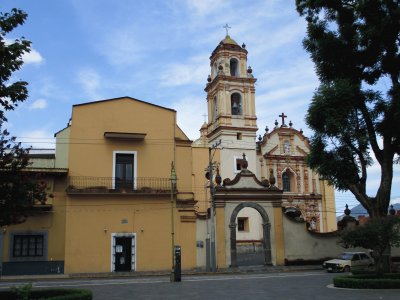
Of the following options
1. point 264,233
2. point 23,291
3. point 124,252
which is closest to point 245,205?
point 264,233

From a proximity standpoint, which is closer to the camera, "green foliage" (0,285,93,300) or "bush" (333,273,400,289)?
"green foliage" (0,285,93,300)

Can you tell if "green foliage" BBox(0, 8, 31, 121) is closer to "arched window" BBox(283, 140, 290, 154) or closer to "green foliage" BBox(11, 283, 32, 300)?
"green foliage" BBox(11, 283, 32, 300)

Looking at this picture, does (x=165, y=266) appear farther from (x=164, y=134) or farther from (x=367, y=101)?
(x=367, y=101)

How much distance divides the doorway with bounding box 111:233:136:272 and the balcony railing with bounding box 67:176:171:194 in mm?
2832

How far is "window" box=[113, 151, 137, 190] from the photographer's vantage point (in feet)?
103

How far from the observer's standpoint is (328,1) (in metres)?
22.2

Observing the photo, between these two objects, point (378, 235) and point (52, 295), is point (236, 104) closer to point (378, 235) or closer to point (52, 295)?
point (378, 235)

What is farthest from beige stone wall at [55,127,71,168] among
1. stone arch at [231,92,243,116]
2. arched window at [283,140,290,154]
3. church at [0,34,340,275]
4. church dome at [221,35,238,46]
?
arched window at [283,140,290,154]

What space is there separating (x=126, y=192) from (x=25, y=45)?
64.4 feet

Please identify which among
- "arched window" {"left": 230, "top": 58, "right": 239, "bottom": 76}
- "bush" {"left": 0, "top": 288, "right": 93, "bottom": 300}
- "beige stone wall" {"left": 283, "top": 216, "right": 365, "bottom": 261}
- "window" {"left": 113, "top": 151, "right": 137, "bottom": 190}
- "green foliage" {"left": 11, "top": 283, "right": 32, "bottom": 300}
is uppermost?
"arched window" {"left": 230, "top": 58, "right": 239, "bottom": 76}

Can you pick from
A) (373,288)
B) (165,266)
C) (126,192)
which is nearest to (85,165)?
(126,192)

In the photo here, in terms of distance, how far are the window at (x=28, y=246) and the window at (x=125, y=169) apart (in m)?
5.78

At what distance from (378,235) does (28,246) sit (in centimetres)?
2006

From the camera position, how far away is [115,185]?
3114cm
